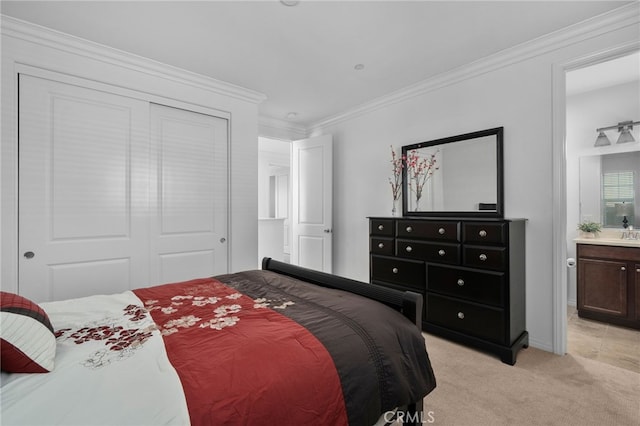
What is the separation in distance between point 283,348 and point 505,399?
66.2 inches

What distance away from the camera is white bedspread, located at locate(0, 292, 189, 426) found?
73 centimetres

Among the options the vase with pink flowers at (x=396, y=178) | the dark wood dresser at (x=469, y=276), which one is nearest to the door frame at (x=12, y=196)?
the dark wood dresser at (x=469, y=276)

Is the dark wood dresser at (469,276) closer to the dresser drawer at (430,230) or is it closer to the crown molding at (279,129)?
the dresser drawer at (430,230)

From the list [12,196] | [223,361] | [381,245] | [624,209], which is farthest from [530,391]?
[12,196]

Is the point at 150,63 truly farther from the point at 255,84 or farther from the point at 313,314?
the point at 313,314

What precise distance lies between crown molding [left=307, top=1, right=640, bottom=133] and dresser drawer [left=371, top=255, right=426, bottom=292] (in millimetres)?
1854

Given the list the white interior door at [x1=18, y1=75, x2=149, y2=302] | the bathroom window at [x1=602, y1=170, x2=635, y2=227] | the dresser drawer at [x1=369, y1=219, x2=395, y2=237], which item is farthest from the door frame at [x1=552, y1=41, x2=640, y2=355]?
the white interior door at [x1=18, y1=75, x2=149, y2=302]

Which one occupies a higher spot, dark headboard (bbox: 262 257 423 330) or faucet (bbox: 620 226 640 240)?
faucet (bbox: 620 226 640 240)

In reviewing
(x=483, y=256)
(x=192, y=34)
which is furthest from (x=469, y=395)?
(x=192, y=34)

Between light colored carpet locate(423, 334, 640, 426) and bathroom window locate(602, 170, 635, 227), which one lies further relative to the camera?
bathroom window locate(602, 170, 635, 227)

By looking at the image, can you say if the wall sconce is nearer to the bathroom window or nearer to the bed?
the bathroom window

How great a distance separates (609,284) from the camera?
3037mm

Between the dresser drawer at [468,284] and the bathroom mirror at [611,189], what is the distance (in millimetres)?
2127

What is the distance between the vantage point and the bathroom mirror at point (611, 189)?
320 centimetres
